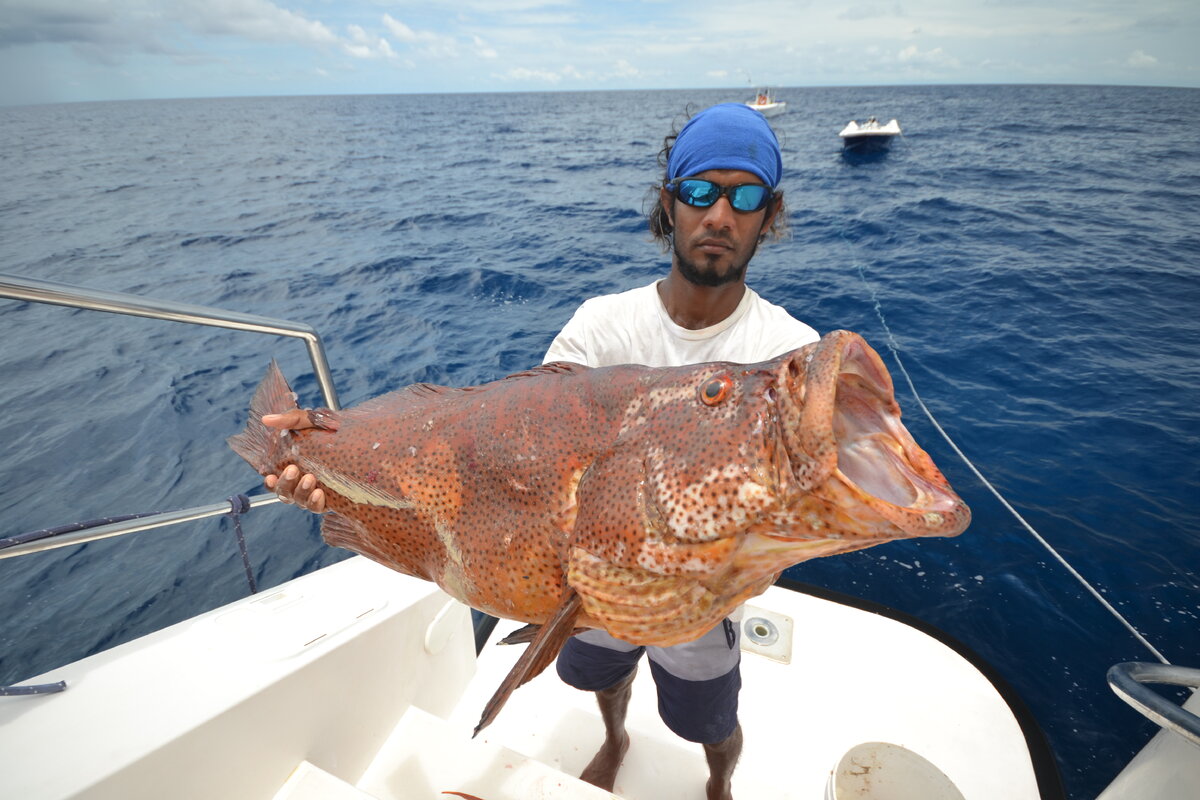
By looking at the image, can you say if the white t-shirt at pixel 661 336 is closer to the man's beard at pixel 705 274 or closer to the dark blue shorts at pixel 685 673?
the man's beard at pixel 705 274

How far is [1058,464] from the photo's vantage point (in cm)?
704

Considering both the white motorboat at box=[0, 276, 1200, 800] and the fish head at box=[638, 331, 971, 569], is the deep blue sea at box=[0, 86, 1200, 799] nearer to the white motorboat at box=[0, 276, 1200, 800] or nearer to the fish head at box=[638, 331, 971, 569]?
the white motorboat at box=[0, 276, 1200, 800]

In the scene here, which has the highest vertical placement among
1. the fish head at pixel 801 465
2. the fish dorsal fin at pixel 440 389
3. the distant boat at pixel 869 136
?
the fish head at pixel 801 465

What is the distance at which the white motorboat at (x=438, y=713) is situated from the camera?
189cm

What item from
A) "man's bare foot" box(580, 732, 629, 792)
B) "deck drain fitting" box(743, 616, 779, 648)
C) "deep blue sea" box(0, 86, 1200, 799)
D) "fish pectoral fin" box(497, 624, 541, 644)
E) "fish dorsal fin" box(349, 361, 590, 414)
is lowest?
"deep blue sea" box(0, 86, 1200, 799)

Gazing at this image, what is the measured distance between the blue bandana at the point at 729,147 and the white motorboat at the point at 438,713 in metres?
2.30

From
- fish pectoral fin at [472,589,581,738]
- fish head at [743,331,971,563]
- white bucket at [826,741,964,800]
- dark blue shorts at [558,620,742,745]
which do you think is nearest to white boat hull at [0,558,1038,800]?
dark blue shorts at [558,620,742,745]

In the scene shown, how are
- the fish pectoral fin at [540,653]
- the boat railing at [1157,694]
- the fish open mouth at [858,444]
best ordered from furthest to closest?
the boat railing at [1157,694]
the fish pectoral fin at [540,653]
the fish open mouth at [858,444]

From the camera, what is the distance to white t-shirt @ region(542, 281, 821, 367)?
8.48 ft

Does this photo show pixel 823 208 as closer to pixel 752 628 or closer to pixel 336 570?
pixel 752 628

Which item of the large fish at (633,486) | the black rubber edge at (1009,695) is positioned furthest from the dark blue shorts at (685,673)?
the black rubber edge at (1009,695)

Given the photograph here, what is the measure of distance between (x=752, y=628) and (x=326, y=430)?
3065 millimetres

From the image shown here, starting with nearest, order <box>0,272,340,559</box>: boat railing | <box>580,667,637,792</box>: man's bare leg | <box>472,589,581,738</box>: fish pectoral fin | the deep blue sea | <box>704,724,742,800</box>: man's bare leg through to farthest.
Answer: <box>472,589,581,738</box>: fish pectoral fin → <box>0,272,340,559</box>: boat railing → <box>704,724,742,800</box>: man's bare leg → <box>580,667,637,792</box>: man's bare leg → the deep blue sea

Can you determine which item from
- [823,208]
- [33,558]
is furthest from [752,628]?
[823,208]
